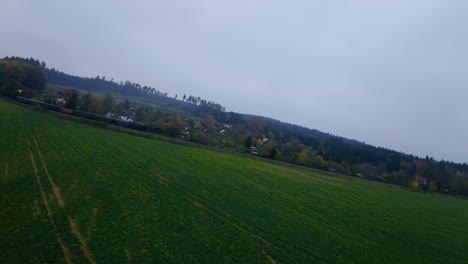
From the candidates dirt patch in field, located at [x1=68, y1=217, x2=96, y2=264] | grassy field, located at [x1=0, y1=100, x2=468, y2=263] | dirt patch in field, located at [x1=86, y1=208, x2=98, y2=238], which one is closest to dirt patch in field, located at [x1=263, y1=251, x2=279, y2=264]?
grassy field, located at [x1=0, y1=100, x2=468, y2=263]

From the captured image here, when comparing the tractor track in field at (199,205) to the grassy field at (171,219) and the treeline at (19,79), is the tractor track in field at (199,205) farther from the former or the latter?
the treeline at (19,79)

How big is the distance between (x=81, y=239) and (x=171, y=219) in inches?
263

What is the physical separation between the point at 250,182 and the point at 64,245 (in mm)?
29805

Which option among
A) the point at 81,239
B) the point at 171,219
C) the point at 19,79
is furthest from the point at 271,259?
the point at 19,79

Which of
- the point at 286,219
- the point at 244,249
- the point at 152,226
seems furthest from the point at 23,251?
the point at 286,219

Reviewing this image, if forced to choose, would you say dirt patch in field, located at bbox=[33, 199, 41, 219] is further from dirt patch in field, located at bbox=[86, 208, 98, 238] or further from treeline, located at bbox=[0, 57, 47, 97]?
treeline, located at bbox=[0, 57, 47, 97]

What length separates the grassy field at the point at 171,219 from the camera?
17.1 metres

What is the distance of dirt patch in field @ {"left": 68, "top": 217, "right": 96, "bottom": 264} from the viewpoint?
608 inches

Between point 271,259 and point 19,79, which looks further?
point 19,79

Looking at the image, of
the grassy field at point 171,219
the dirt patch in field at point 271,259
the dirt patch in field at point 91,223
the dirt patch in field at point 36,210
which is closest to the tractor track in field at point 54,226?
the grassy field at point 171,219

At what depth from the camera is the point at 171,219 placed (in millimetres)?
22484

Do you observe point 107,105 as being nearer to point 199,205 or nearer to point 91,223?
point 199,205

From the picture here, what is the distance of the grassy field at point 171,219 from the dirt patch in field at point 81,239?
48 mm

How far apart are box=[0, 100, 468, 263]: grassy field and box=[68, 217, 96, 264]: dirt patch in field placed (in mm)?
48
